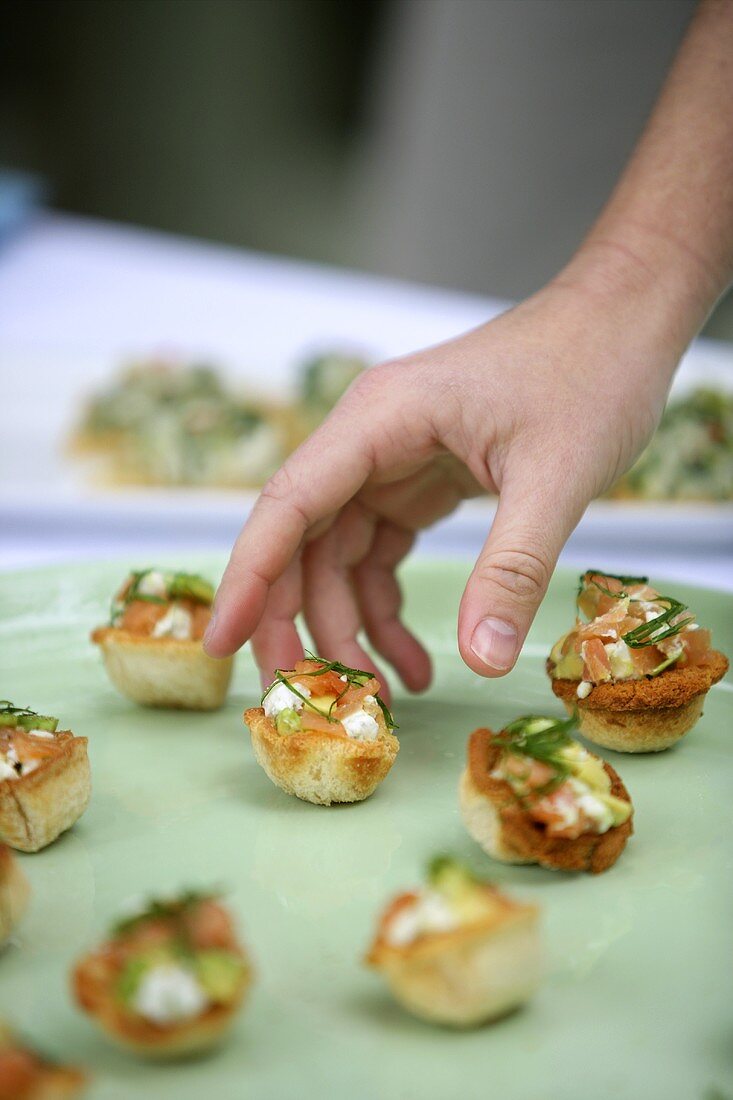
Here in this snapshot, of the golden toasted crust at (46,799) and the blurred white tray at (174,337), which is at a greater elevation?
the golden toasted crust at (46,799)

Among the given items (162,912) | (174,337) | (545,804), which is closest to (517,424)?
(545,804)

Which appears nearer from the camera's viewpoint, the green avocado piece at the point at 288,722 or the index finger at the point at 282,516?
the green avocado piece at the point at 288,722

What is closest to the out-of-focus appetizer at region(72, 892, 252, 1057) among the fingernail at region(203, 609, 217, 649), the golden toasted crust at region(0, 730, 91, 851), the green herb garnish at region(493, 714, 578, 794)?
the golden toasted crust at region(0, 730, 91, 851)

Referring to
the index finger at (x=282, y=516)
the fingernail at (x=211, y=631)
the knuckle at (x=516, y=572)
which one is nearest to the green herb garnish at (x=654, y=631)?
the knuckle at (x=516, y=572)

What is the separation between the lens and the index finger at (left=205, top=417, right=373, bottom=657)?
2031 mm

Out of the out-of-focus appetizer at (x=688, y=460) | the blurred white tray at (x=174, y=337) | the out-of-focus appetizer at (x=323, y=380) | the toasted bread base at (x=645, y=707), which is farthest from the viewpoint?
the out-of-focus appetizer at (x=323, y=380)

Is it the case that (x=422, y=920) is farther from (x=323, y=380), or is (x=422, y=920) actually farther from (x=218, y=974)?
(x=323, y=380)

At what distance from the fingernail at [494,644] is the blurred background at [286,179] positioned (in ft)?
7.99

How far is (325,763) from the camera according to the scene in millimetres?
1798

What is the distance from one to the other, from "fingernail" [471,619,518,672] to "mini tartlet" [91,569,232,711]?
2.17 ft

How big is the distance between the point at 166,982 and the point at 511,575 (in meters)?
0.81

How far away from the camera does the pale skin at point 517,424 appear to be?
184 centimetres

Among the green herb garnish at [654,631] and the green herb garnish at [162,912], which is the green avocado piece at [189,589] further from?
the green herb garnish at [162,912]

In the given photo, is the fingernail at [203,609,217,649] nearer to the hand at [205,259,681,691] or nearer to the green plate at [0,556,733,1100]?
the hand at [205,259,681,691]
